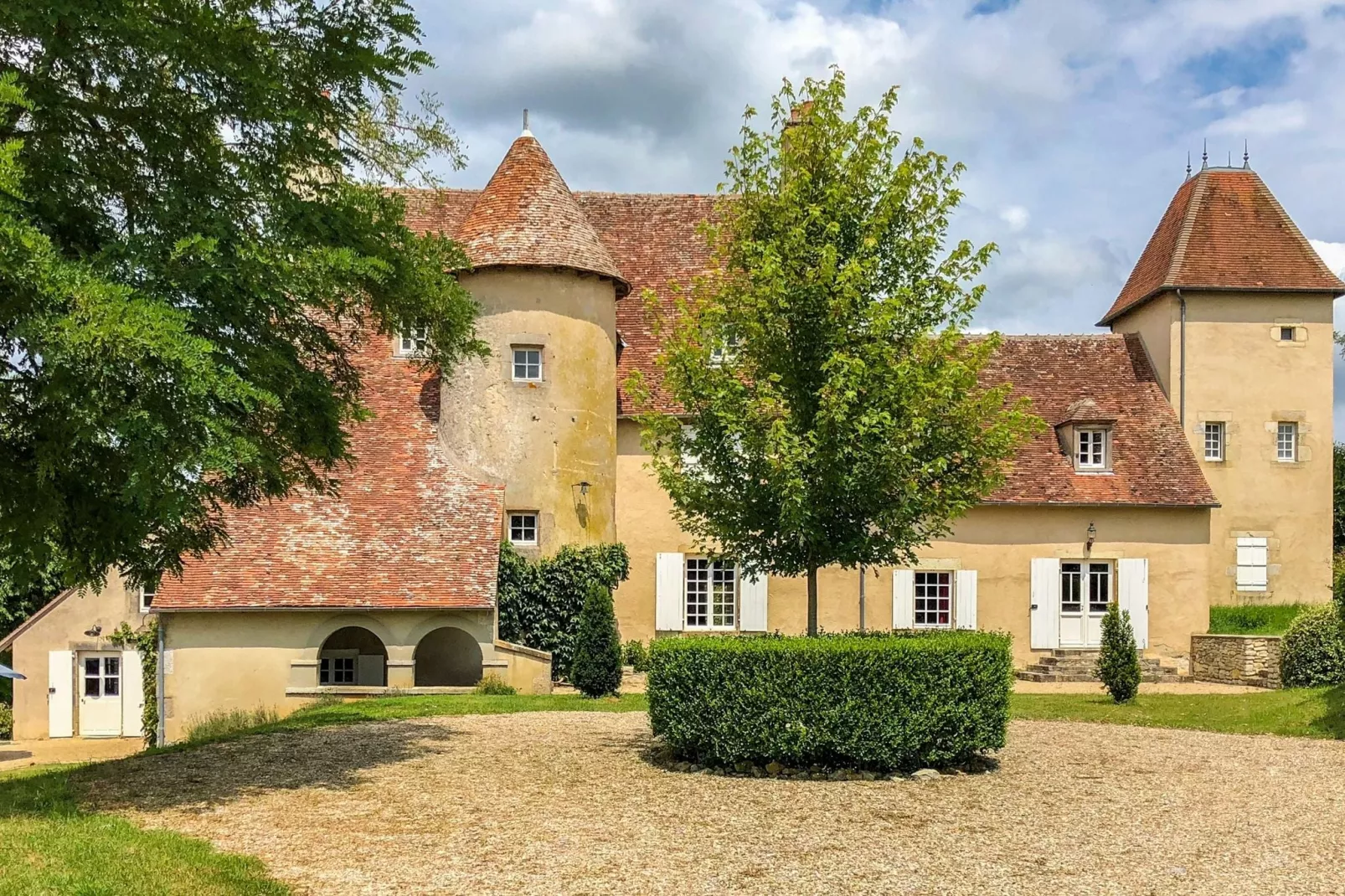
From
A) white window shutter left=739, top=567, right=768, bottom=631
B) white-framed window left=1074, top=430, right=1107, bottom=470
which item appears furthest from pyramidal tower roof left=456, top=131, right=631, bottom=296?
white-framed window left=1074, top=430, right=1107, bottom=470

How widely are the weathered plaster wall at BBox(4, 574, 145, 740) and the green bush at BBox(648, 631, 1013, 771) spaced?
17.8 metres

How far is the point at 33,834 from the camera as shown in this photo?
308 inches

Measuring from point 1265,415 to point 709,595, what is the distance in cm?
1185

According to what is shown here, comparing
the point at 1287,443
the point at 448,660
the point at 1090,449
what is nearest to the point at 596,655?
the point at 448,660

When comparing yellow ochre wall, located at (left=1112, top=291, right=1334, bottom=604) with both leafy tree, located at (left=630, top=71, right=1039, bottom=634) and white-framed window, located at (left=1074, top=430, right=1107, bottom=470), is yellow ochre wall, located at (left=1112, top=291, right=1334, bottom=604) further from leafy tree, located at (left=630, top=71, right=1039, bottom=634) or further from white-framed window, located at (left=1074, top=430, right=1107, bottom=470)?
leafy tree, located at (left=630, top=71, right=1039, bottom=634)

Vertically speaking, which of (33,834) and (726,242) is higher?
(726,242)

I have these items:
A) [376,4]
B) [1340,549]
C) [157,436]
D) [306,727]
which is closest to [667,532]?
[306,727]

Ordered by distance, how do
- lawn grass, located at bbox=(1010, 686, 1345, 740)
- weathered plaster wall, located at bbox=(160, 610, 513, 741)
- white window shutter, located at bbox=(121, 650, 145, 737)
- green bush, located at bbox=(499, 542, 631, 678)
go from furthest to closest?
white window shutter, located at bbox=(121, 650, 145, 737), green bush, located at bbox=(499, 542, 631, 678), weathered plaster wall, located at bbox=(160, 610, 513, 741), lawn grass, located at bbox=(1010, 686, 1345, 740)

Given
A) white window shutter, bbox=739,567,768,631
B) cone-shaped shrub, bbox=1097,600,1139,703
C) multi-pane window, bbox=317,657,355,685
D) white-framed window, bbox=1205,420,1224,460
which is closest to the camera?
cone-shaped shrub, bbox=1097,600,1139,703

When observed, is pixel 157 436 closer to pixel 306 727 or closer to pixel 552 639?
pixel 306 727

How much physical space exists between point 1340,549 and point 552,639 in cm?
2688

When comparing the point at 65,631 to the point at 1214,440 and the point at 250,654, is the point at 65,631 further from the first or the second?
the point at 1214,440

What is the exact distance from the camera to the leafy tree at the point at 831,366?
11.4m

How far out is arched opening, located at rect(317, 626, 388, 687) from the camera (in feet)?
72.8
